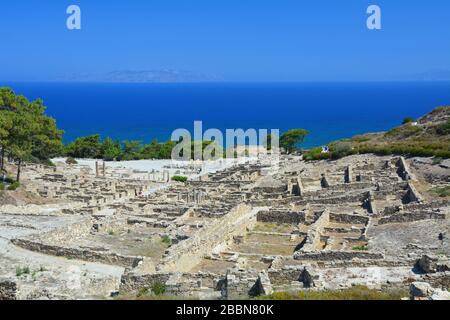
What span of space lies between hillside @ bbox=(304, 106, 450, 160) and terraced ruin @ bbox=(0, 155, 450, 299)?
1705mm

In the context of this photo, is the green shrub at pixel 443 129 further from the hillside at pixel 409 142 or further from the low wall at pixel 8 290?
the low wall at pixel 8 290

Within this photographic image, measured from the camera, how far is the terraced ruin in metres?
16.8

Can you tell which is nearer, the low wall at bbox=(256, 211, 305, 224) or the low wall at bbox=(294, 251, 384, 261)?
the low wall at bbox=(294, 251, 384, 261)

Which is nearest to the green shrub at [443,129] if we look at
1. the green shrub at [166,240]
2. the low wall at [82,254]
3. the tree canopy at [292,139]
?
the tree canopy at [292,139]

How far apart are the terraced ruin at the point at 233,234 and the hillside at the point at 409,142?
1.70 m

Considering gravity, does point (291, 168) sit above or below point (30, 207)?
above

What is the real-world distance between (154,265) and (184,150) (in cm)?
4755

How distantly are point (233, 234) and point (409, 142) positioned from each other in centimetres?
2937

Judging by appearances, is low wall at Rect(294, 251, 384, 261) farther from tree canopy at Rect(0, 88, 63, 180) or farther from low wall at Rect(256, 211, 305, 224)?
tree canopy at Rect(0, 88, 63, 180)

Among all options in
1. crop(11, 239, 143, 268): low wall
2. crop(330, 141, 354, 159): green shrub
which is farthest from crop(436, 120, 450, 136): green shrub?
crop(11, 239, 143, 268): low wall

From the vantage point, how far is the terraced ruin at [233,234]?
16.8 metres
